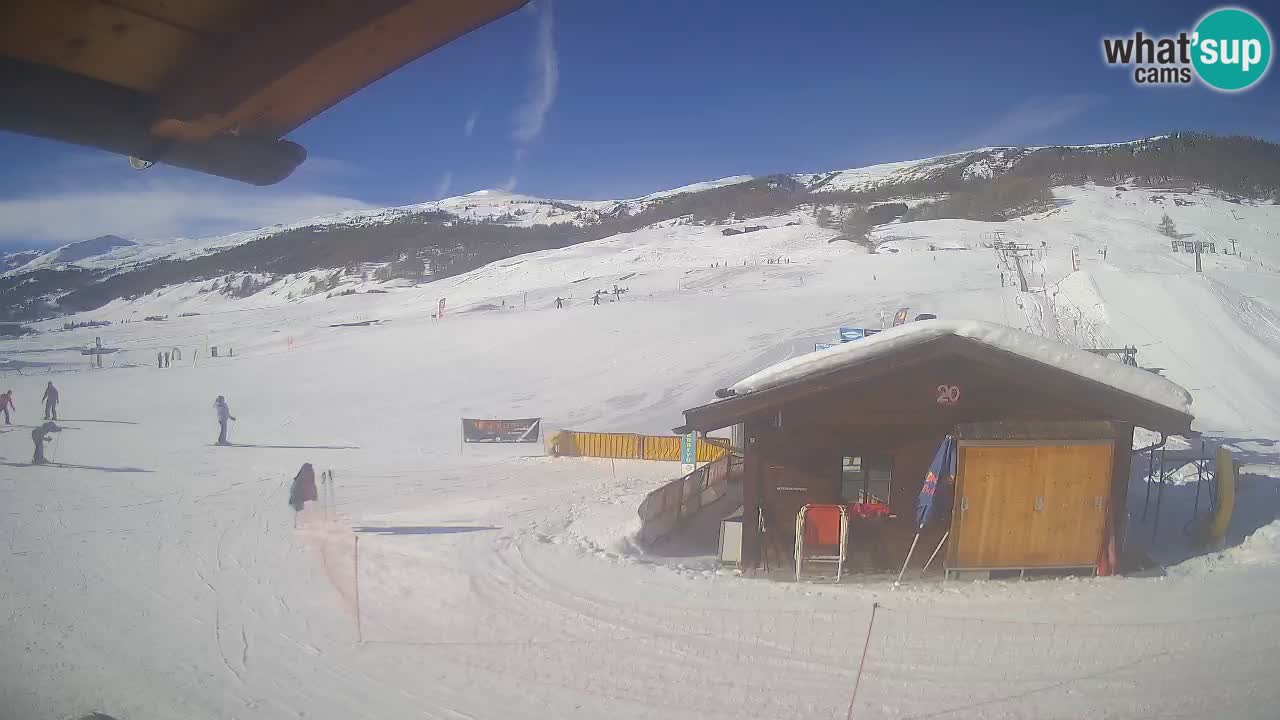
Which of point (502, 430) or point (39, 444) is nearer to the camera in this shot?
point (39, 444)

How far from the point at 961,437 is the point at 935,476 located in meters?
0.80

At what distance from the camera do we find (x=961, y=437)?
10250 millimetres

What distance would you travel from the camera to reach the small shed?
10188 mm

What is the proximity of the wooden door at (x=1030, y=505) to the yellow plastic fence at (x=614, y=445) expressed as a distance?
37.1 feet

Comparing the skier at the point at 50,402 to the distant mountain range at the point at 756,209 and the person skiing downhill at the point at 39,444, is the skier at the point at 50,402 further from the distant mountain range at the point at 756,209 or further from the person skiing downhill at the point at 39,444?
the distant mountain range at the point at 756,209

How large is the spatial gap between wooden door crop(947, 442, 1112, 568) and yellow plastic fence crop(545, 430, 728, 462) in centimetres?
1130

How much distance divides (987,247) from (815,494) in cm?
5535

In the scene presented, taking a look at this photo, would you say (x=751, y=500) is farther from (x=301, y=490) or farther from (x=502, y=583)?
(x=301, y=490)

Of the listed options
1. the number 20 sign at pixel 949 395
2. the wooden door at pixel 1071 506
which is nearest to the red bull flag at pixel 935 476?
the number 20 sign at pixel 949 395

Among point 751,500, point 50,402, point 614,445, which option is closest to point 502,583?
point 751,500

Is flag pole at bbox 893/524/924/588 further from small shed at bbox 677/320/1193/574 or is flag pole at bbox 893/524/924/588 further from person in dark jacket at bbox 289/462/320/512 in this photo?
person in dark jacket at bbox 289/462/320/512

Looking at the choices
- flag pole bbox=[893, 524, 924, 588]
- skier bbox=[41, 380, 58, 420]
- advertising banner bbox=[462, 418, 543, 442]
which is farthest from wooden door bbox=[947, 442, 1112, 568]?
skier bbox=[41, 380, 58, 420]

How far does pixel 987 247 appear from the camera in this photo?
58469 millimetres

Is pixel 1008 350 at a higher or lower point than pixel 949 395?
higher
